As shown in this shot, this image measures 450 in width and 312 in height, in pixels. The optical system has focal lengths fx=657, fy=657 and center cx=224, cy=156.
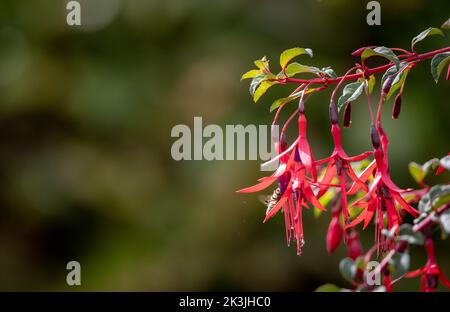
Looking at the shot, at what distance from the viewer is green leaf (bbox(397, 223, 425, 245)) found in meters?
0.55

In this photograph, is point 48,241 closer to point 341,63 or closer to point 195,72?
point 195,72

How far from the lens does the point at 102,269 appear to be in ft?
7.84

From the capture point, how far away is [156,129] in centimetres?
248

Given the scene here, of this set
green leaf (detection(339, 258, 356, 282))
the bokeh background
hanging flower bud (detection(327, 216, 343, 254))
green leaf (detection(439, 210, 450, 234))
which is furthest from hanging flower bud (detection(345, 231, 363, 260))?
the bokeh background

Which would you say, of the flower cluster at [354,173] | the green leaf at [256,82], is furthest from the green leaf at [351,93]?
the green leaf at [256,82]

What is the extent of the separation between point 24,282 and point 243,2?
1.34 meters

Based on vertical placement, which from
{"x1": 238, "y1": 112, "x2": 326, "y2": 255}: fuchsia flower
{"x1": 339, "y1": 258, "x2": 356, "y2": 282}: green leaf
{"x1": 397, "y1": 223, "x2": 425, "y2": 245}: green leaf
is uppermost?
{"x1": 238, "y1": 112, "x2": 326, "y2": 255}: fuchsia flower

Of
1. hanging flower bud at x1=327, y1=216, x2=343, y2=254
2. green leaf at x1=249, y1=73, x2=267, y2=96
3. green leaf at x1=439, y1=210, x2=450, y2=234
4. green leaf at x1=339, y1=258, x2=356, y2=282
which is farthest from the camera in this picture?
hanging flower bud at x1=327, y1=216, x2=343, y2=254

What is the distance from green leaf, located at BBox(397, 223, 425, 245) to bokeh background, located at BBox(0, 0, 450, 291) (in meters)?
1.66

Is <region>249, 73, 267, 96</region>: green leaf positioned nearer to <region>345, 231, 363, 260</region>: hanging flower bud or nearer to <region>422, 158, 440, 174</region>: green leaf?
<region>422, 158, 440, 174</region>: green leaf

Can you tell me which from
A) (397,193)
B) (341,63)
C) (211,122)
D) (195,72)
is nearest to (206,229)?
(211,122)

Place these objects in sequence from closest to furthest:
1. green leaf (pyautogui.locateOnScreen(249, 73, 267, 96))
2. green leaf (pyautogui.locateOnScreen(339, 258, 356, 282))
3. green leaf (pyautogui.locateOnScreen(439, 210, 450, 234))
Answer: green leaf (pyautogui.locateOnScreen(439, 210, 450, 234)) < green leaf (pyautogui.locateOnScreen(339, 258, 356, 282)) < green leaf (pyautogui.locateOnScreen(249, 73, 267, 96))

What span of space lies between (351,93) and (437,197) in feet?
0.65

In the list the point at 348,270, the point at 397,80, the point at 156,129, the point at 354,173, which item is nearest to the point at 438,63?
the point at 397,80
